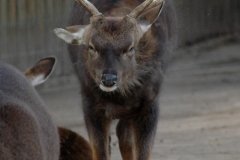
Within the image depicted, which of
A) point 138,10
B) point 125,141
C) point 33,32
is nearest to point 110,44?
point 138,10

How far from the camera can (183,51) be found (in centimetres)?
1595

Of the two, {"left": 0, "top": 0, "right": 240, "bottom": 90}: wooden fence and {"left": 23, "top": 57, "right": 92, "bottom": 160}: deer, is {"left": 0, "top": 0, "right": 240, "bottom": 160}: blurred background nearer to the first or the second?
{"left": 0, "top": 0, "right": 240, "bottom": 90}: wooden fence

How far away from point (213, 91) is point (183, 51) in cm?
363

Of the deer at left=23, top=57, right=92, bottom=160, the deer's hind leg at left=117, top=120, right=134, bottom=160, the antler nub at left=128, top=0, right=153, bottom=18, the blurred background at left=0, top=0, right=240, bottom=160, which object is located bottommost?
the blurred background at left=0, top=0, right=240, bottom=160

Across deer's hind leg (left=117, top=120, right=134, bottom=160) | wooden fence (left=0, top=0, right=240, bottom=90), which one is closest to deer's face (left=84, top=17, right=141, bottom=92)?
deer's hind leg (left=117, top=120, right=134, bottom=160)

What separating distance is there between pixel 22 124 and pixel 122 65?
217 centimetres

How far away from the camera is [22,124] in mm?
4496

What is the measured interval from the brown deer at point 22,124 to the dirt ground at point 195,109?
3.49 meters

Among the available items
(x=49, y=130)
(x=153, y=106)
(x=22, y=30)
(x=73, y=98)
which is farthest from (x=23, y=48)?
(x=49, y=130)

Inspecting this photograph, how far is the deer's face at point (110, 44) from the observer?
6.45 metres

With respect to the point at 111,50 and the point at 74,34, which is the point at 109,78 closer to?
the point at 111,50

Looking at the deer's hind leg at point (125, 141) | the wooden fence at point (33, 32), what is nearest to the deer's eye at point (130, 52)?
the deer's hind leg at point (125, 141)

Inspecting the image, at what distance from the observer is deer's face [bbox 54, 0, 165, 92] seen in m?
6.45

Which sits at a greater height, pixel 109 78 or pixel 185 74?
pixel 109 78
